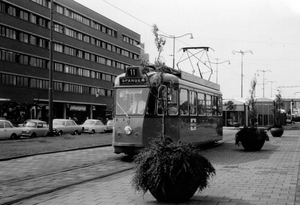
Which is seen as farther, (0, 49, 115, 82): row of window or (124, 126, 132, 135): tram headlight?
Result: (0, 49, 115, 82): row of window

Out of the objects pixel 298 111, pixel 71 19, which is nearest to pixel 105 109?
pixel 71 19

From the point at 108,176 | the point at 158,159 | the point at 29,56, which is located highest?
the point at 29,56

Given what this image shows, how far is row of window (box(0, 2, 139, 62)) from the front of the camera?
1986 inches

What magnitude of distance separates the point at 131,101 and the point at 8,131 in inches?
647

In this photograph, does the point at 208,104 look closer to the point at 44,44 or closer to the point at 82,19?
the point at 44,44

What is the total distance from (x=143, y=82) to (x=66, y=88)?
2000 inches

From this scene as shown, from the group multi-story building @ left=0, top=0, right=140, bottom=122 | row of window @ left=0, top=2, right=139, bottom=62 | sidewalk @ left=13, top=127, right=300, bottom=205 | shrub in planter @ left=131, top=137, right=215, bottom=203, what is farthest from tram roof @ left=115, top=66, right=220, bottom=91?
multi-story building @ left=0, top=0, right=140, bottom=122

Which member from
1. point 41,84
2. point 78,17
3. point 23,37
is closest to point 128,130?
point 23,37

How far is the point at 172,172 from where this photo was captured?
6.40 m

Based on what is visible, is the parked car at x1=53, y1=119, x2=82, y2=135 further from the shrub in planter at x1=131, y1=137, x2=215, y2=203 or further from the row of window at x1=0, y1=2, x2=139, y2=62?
the shrub in planter at x1=131, y1=137, x2=215, y2=203

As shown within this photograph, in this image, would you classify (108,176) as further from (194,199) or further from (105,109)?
(105,109)

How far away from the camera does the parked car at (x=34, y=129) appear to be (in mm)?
30547

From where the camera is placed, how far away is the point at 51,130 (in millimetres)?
31344

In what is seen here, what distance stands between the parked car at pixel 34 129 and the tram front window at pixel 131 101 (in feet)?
59.3
